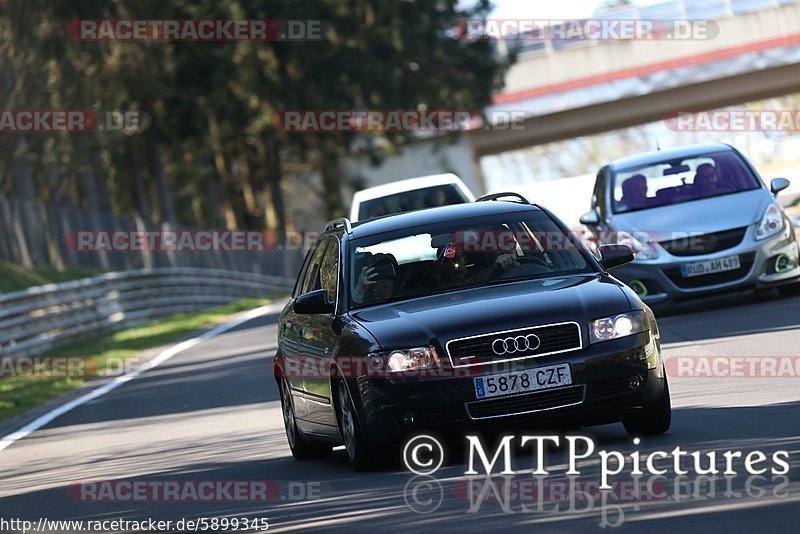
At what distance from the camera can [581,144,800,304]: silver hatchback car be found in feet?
55.2

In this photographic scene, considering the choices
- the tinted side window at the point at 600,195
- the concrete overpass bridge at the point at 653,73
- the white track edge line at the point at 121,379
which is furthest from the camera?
the concrete overpass bridge at the point at 653,73

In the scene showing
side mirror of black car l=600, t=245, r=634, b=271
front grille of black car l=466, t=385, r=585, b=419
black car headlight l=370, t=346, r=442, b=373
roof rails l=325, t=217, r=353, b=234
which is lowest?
front grille of black car l=466, t=385, r=585, b=419

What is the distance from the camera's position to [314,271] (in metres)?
11.9

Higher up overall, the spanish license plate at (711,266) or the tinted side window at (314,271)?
the tinted side window at (314,271)

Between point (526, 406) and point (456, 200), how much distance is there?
12380 millimetres

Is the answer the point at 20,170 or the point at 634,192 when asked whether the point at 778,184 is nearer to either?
the point at 634,192

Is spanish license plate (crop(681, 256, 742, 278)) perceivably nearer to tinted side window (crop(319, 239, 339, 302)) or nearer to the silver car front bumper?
the silver car front bumper

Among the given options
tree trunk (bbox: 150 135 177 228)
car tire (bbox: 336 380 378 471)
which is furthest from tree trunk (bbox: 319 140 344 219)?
car tire (bbox: 336 380 378 471)

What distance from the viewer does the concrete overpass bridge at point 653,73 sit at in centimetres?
6612

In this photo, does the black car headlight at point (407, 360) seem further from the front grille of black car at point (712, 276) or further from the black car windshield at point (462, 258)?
the front grille of black car at point (712, 276)

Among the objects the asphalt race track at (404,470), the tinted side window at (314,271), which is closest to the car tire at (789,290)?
the asphalt race track at (404,470)

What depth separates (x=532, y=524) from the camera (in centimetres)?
746

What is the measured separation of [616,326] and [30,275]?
28.6 meters

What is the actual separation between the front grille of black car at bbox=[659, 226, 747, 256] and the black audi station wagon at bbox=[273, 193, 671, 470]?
6.16 meters
